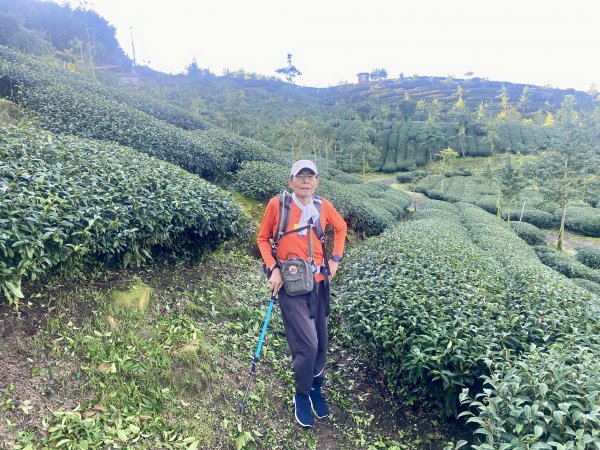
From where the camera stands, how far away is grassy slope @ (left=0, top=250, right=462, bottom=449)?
2.71 meters

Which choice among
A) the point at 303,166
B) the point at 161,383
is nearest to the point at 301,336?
the point at 161,383

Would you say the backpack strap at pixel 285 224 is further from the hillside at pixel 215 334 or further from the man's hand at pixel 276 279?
the hillside at pixel 215 334

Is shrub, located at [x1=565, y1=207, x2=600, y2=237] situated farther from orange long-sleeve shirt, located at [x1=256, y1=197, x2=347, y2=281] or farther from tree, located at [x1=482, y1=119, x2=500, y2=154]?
orange long-sleeve shirt, located at [x1=256, y1=197, x2=347, y2=281]

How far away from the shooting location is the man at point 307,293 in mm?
3311

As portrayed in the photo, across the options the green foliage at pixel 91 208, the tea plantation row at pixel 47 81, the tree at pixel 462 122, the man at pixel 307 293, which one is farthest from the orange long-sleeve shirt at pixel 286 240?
the tree at pixel 462 122

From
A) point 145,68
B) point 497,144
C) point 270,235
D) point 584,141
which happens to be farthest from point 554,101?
point 270,235

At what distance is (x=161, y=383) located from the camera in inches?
127

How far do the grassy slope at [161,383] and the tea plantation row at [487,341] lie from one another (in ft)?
1.81

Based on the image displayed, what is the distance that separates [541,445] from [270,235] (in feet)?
8.18

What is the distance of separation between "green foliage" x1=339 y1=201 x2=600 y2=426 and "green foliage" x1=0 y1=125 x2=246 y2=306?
2425mm

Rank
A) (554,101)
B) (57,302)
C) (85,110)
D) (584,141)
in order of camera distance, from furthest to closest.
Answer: (554,101) → (584,141) → (85,110) → (57,302)

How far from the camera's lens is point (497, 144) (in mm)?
47625

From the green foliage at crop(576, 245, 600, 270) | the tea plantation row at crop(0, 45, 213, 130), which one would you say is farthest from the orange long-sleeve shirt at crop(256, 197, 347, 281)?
the green foliage at crop(576, 245, 600, 270)

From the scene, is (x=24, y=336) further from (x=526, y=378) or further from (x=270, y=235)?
(x=526, y=378)
